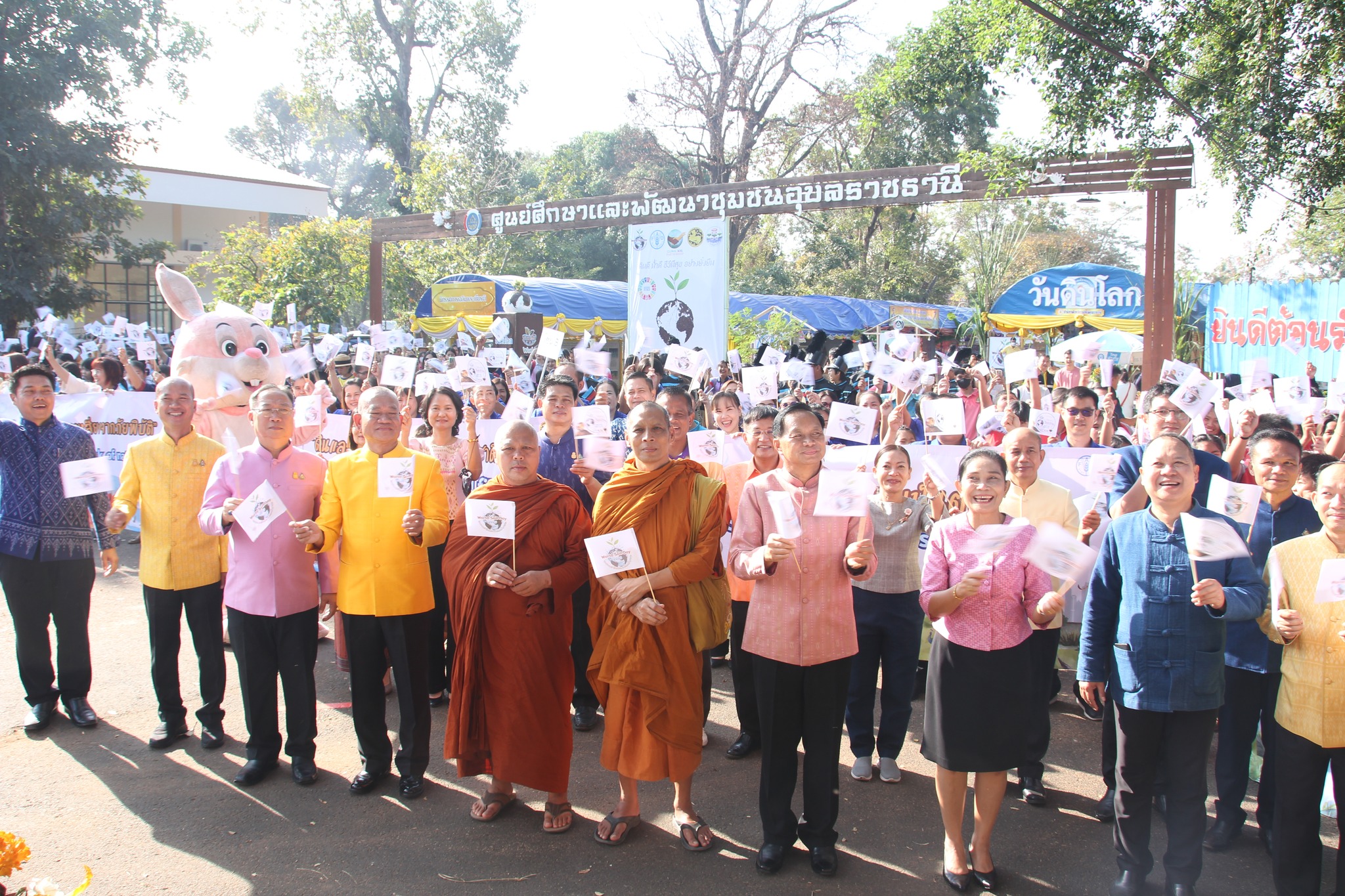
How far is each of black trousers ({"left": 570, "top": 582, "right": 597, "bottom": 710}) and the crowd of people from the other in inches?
0.7

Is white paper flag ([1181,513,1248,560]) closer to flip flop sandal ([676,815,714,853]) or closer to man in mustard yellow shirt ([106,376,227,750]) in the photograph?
flip flop sandal ([676,815,714,853])

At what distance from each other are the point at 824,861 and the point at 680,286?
9005 millimetres

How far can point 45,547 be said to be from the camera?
4.65 meters

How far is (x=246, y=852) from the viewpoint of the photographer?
3.61 m

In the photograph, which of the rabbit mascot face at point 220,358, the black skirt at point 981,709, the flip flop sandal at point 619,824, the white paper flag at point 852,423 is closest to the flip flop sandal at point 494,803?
the flip flop sandal at point 619,824

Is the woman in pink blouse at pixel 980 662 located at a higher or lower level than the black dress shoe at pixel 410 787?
higher

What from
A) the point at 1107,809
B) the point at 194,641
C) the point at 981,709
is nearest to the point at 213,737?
the point at 194,641

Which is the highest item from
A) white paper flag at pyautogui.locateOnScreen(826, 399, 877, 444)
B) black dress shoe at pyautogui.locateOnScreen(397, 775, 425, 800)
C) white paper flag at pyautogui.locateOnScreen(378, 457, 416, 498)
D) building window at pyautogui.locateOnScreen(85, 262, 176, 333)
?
building window at pyautogui.locateOnScreen(85, 262, 176, 333)

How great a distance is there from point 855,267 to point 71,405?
86.5ft

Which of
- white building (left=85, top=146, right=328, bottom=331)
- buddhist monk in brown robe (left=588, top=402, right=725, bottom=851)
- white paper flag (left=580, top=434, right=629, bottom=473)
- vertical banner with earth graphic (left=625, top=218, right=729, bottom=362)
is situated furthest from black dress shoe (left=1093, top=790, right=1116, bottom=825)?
white building (left=85, top=146, right=328, bottom=331)

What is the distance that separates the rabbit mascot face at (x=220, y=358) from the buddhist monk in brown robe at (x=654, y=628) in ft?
11.9

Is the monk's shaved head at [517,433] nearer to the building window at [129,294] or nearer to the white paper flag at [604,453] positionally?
the white paper flag at [604,453]

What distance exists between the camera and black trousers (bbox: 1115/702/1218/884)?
10.4ft

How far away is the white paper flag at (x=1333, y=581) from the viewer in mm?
2896
